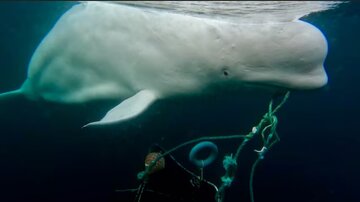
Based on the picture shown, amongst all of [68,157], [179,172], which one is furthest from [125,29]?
[68,157]

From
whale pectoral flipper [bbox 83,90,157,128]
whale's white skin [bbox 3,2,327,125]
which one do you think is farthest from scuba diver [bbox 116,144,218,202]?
whale's white skin [bbox 3,2,327,125]

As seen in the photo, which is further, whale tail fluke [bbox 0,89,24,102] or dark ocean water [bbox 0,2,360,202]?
dark ocean water [bbox 0,2,360,202]

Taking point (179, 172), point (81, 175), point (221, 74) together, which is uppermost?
point (221, 74)

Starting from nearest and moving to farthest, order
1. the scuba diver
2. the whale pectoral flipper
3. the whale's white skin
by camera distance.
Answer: the scuba diver → the whale's white skin → the whale pectoral flipper

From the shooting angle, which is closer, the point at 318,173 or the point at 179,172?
the point at 179,172

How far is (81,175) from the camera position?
1201cm

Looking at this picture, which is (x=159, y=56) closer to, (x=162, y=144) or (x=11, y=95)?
(x=11, y=95)

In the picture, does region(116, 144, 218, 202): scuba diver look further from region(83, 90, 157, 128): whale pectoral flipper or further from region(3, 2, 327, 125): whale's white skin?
region(3, 2, 327, 125): whale's white skin

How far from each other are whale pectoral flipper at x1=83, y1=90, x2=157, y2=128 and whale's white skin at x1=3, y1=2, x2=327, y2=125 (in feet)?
0.06

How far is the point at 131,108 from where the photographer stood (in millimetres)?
5473

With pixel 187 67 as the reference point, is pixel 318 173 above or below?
below

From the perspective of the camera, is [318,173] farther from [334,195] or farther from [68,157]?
[68,157]

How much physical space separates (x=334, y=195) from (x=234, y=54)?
12038 mm

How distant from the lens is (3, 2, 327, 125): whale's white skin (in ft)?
15.1
